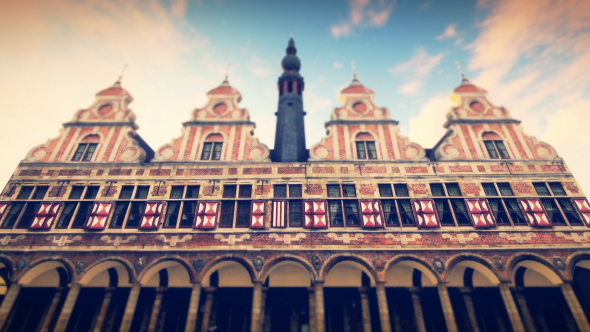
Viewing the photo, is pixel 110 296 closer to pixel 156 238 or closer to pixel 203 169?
pixel 156 238

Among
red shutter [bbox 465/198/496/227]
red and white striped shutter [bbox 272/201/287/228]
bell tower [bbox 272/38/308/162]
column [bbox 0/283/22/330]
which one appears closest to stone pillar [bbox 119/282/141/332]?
column [bbox 0/283/22/330]

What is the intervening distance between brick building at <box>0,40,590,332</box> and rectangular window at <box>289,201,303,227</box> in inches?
4.4

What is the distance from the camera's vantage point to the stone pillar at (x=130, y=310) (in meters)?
12.4

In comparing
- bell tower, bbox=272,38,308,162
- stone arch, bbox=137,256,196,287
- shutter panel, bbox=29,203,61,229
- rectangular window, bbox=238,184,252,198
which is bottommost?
stone arch, bbox=137,256,196,287

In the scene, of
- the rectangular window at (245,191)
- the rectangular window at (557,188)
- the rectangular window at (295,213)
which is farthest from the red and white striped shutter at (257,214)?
the rectangular window at (557,188)

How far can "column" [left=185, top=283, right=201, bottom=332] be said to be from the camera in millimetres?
12367

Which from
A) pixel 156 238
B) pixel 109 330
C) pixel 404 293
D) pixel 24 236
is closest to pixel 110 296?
pixel 109 330

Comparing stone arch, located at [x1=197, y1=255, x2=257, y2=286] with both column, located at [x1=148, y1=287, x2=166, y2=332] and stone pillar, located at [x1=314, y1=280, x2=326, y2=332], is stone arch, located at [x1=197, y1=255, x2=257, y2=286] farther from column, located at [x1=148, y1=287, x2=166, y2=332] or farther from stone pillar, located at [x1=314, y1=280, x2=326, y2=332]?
stone pillar, located at [x1=314, y1=280, x2=326, y2=332]

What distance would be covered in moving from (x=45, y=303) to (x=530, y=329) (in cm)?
2401

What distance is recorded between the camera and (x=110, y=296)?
1366 centimetres

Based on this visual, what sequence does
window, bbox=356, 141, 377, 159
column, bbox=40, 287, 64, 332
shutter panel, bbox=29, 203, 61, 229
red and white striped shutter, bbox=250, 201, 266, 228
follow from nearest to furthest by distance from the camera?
column, bbox=40, 287, 64, 332
red and white striped shutter, bbox=250, 201, 266, 228
shutter panel, bbox=29, 203, 61, 229
window, bbox=356, 141, 377, 159

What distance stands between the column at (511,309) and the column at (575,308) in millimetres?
2463

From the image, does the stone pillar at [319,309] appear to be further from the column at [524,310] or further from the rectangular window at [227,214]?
the column at [524,310]

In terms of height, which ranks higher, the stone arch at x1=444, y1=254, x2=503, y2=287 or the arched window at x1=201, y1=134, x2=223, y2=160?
the arched window at x1=201, y1=134, x2=223, y2=160
